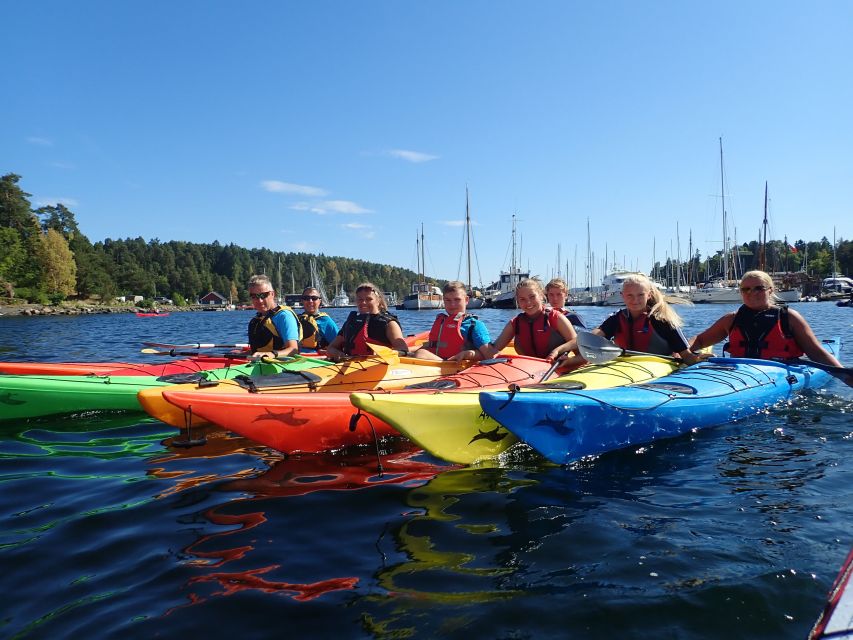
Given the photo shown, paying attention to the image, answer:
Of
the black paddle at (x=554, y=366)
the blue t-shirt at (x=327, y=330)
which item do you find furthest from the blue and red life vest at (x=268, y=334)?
the black paddle at (x=554, y=366)

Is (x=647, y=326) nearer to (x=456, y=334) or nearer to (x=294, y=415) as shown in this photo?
(x=456, y=334)

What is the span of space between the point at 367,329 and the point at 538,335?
6.66 feet

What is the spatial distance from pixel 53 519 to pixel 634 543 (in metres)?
3.36

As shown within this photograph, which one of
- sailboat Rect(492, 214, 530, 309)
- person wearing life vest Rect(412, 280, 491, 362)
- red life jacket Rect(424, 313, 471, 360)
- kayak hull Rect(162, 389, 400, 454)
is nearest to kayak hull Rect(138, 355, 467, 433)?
kayak hull Rect(162, 389, 400, 454)

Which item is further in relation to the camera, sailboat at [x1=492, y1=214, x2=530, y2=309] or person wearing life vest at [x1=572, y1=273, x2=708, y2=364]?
sailboat at [x1=492, y1=214, x2=530, y2=309]

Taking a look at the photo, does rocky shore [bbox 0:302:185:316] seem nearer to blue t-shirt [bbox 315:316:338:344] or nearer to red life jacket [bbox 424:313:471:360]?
blue t-shirt [bbox 315:316:338:344]

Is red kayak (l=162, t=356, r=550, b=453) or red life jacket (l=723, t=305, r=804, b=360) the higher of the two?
red life jacket (l=723, t=305, r=804, b=360)

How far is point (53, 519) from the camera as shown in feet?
11.2

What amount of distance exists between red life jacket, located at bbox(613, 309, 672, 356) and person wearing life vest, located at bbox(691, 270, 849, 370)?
0.51 metres

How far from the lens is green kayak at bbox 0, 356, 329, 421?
235 inches

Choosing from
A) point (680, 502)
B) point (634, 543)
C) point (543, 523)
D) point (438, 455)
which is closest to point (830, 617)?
point (634, 543)

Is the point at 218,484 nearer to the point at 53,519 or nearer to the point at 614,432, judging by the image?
the point at 53,519

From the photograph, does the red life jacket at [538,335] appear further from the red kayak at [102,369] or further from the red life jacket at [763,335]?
the red kayak at [102,369]

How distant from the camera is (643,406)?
4539mm
